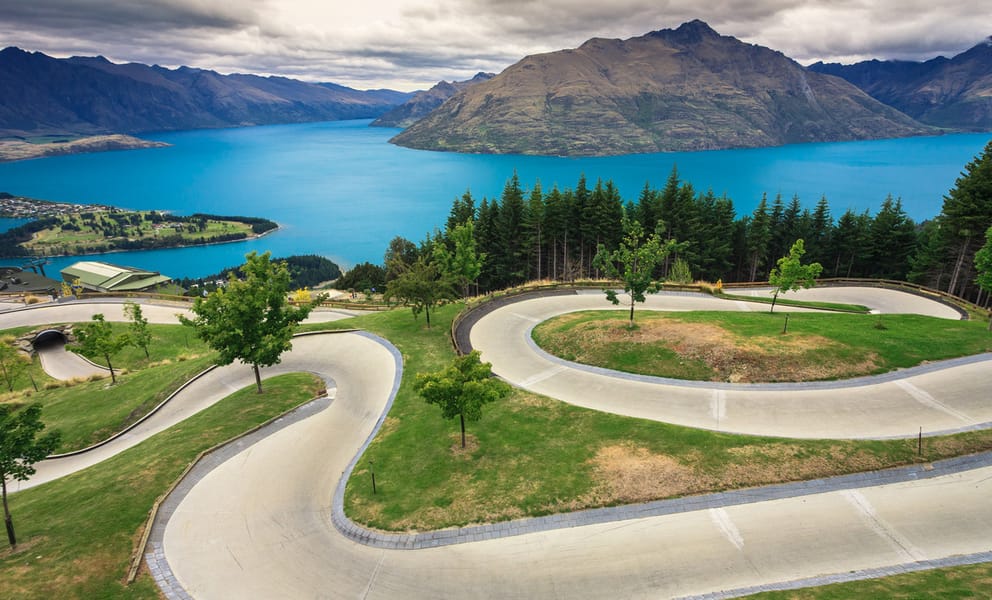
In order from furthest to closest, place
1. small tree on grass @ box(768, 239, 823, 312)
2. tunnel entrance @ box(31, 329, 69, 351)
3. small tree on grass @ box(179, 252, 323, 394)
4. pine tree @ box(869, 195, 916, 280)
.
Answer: pine tree @ box(869, 195, 916, 280) → tunnel entrance @ box(31, 329, 69, 351) → small tree on grass @ box(768, 239, 823, 312) → small tree on grass @ box(179, 252, 323, 394)

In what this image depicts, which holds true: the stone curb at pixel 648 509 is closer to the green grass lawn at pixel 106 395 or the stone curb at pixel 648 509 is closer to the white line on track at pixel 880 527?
the white line on track at pixel 880 527

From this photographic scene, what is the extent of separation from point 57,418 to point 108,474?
12.1 meters

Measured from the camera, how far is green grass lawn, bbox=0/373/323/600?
42.4ft

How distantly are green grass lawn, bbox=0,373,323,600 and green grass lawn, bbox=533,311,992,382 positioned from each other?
56.6 feet

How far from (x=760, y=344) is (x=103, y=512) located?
29.9 metres

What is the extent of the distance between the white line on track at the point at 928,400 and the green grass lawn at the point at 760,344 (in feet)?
4.62

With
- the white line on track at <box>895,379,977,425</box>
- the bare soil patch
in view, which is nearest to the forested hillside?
the bare soil patch

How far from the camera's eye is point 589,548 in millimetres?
14305

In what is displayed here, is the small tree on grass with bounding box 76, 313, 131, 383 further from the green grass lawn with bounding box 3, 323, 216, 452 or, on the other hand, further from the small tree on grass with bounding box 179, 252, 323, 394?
the small tree on grass with bounding box 179, 252, 323, 394

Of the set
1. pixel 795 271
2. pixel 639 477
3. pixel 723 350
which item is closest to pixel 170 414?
pixel 639 477

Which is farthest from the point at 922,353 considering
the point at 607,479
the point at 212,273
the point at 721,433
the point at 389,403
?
the point at 212,273

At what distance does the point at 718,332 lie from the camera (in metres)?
27.3

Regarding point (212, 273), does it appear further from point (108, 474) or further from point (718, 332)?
point (718, 332)

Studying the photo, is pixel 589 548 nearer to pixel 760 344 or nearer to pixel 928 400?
pixel 760 344
